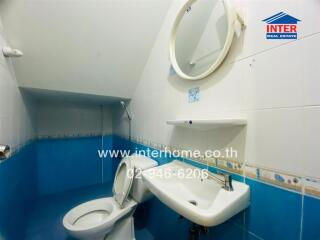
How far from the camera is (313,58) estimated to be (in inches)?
20.6

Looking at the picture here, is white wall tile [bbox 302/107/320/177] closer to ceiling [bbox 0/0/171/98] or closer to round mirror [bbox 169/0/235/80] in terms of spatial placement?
round mirror [bbox 169/0/235/80]

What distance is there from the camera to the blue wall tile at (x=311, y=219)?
20.4 inches

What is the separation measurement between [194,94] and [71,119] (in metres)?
2.01

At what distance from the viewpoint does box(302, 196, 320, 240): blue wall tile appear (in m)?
0.52

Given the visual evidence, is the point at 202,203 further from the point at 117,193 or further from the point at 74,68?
the point at 74,68

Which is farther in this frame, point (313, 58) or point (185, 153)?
point (185, 153)

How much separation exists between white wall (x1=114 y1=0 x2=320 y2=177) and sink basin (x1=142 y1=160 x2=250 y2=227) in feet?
0.56

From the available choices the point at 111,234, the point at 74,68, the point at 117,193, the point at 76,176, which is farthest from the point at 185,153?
the point at 76,176

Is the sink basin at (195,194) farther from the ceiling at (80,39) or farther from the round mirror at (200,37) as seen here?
the ceiling at (80,39)

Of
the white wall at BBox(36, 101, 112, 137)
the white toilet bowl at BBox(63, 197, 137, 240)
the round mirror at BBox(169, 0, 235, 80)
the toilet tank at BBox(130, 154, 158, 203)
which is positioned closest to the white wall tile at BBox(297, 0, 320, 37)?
the round mirror at BBox(169, 0, 235, 80)

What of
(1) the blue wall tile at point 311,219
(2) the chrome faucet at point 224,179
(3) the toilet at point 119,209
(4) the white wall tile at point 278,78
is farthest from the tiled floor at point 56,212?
(4) the white wall tile at point 278,78

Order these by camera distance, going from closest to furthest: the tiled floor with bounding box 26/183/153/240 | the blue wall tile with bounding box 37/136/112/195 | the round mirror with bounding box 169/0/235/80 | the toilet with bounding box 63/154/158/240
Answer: the round mirror with bounding box 169/0/235/80 < the toilet with bounding box 63/154/158/240 < the tiled floor with bounding box 26/183/153/240 < the blue wall tile with bounding box 37/136/112/195

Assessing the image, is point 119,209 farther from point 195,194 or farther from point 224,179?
point 224,179

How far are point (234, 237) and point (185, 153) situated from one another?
1.64 feet
